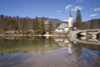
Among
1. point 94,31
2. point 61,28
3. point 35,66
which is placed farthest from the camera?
point 61,28

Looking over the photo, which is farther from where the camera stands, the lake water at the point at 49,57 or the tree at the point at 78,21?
the tree at the point at 78,21

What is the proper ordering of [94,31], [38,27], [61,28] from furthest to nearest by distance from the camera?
[61,28]
[38,27]
[94,31]

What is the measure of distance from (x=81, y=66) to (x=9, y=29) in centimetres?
8240

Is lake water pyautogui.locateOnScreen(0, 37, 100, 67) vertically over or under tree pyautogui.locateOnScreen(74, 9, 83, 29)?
under

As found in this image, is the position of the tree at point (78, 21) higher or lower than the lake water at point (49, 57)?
higher

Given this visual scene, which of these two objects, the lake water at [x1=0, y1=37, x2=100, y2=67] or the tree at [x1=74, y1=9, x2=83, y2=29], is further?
the tree at [x1=74, y1=9, x2=83, y2=29]

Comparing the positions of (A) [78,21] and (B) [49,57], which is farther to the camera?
(A) [78,21]

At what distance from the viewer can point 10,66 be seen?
608cm

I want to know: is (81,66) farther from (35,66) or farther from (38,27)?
(38,27)

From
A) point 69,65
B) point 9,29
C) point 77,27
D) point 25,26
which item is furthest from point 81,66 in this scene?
point 9,29

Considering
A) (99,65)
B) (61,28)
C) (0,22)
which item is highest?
(0,22)

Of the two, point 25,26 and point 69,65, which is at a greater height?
point 25,26

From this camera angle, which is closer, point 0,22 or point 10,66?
point 10,66

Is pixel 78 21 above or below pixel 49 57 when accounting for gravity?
above
